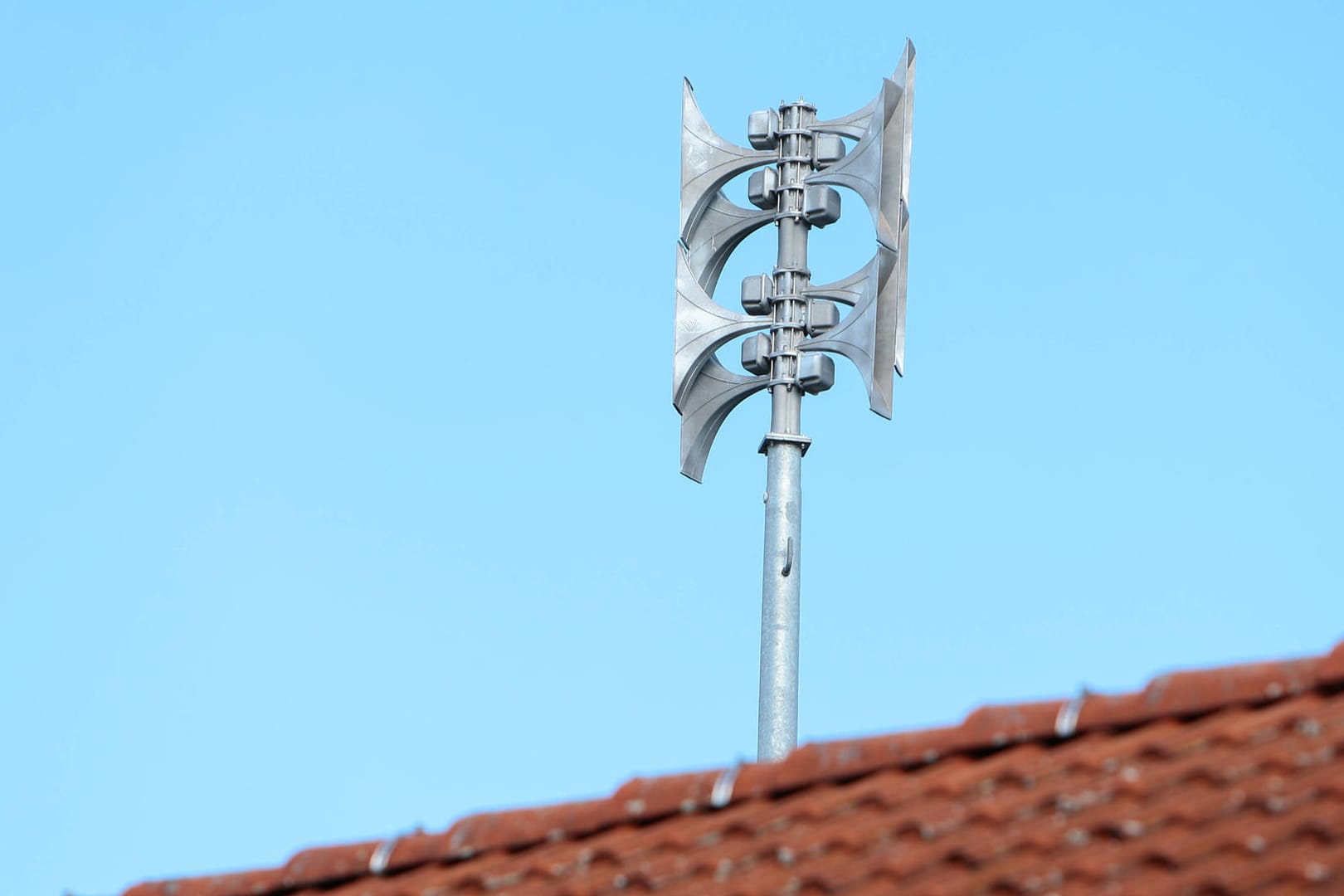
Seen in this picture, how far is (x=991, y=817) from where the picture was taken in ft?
16.1

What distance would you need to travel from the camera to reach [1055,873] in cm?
448

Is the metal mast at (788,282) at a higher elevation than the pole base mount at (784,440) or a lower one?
higher

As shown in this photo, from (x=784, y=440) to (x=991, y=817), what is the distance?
962 centimetres

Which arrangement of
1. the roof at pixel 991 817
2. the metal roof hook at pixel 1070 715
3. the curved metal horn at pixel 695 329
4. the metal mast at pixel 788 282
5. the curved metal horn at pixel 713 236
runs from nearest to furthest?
the roof at pixel 991 817 < the metal roof hook at pixel 1070 715 < the metal mast at pixel 788 282 < the curved metal horn at pixel 695 329 < the curved metal horn at pixel 713 236

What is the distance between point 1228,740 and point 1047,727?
0.59m

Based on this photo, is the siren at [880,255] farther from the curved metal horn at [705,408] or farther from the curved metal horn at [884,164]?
the curved metal horn at [705,408]

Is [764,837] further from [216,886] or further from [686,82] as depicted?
[686,82]

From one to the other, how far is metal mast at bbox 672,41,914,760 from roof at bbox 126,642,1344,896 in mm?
8021

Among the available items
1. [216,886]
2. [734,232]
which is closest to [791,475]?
[734,232]

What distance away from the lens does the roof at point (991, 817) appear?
442 centimetres

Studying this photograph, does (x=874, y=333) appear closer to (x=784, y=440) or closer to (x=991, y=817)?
(x=784, y=440)

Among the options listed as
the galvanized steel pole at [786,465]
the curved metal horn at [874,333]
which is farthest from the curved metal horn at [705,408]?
the curved metal horn at [874,333]

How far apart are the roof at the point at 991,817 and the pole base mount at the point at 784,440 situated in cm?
841

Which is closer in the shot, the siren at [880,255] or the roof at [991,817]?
the roof at [991,817]
